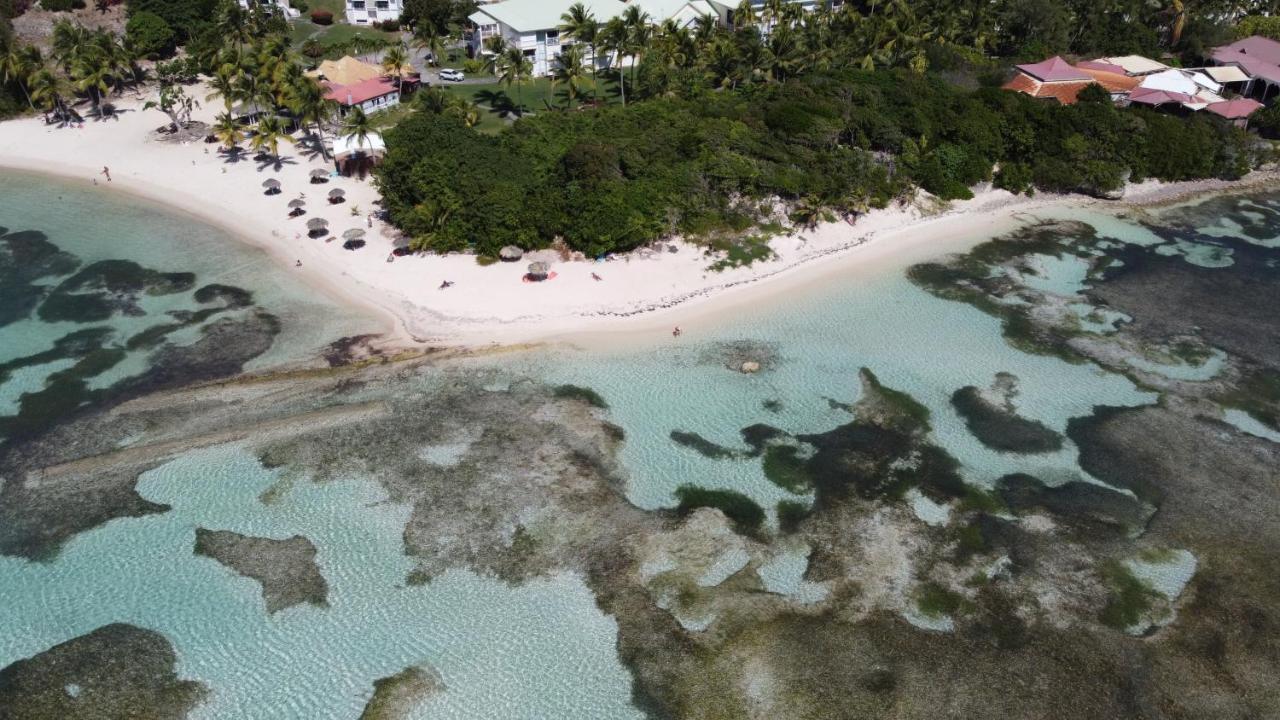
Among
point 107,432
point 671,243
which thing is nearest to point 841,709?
point 671,243

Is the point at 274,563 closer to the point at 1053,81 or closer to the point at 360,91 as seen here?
the point at 360,91

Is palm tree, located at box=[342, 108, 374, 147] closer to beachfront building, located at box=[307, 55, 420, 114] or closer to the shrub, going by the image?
beachfront building, located at box=[307, 55, 420, 114]

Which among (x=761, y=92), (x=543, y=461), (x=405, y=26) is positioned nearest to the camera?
(x=543, y=461)

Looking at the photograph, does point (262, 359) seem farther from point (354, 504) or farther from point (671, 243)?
point (671, 243)

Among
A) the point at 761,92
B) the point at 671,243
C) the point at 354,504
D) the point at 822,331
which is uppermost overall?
the point at 761,92

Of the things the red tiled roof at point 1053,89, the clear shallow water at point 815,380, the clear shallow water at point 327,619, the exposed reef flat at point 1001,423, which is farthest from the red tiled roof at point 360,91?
the red tiled roof at point 1053,89
